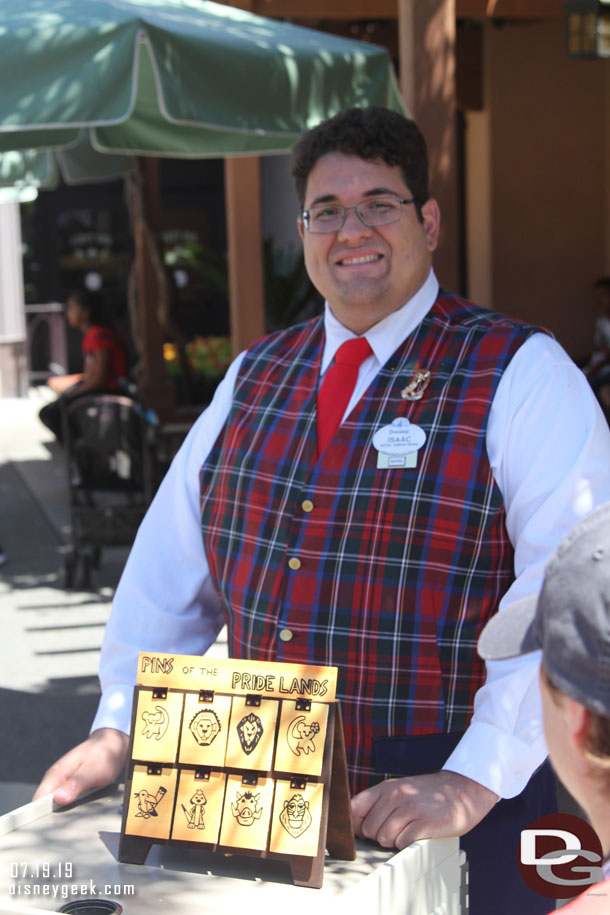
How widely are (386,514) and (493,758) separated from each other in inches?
17.2

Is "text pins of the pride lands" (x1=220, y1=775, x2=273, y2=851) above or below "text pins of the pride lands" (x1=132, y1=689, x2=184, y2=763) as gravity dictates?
below

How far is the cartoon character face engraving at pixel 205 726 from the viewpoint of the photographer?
1621 mm

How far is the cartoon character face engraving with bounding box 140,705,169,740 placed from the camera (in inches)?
64.9

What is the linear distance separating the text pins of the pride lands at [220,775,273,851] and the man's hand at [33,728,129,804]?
Result: 352 mm

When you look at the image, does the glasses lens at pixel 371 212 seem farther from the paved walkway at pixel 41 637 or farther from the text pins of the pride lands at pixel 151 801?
the paved walkway at pixel 41 637

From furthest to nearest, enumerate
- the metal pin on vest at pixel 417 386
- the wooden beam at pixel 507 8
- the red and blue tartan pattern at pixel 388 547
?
1. the wooden beam at pixel 507 8
2. the metal pin on vest at pixel 417 386
3. the red and blue tartan pattern at pixel 388 547

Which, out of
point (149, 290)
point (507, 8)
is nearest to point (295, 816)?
point (507, 8)

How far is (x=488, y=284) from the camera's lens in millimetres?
10508

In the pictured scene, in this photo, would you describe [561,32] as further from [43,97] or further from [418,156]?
[418,156]

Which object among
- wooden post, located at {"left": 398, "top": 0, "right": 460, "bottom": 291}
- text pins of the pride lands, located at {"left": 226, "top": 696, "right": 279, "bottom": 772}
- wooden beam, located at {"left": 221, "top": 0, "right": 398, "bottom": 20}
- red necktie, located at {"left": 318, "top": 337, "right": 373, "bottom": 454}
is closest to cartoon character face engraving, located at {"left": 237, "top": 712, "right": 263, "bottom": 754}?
text pins of the pride lands, located at {"left": 226, "top": 696, "right": 279, "bottom": 772}

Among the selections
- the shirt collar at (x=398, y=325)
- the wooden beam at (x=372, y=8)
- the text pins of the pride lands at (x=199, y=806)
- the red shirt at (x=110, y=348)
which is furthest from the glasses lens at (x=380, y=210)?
the red shirt at (x=110, y=348)

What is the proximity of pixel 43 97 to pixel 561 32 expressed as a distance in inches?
290

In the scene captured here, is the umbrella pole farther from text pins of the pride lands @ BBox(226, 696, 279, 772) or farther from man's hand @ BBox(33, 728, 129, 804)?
text pins of the pride lands @ BBox(226, 696, 279, 772)
